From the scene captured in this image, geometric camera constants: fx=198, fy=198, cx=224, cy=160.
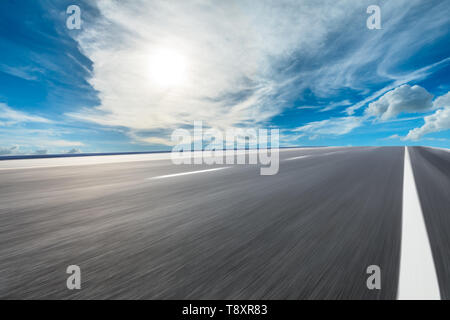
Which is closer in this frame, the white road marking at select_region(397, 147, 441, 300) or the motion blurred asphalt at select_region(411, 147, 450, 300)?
the white road marking at select_region(397, 147, 441, 300)

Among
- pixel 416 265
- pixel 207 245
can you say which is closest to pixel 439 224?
pixel 416 265

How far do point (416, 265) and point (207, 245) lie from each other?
153cm

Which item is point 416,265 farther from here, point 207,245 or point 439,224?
point 207,245

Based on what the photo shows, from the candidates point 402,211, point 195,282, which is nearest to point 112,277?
point 195,282

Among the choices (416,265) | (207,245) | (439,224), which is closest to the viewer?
(416,265)

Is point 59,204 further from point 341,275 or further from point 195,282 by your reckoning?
point 341,275

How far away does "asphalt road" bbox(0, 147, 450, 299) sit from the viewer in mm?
1172

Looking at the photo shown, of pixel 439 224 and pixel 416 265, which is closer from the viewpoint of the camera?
pixel 416 265

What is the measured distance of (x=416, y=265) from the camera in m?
1.40

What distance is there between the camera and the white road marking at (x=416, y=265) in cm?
113

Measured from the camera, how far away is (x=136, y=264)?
1396mm

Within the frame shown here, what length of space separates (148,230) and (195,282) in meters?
0.96

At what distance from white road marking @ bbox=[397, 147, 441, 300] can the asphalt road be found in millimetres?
44

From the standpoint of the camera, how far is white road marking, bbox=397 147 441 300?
113 centimetres
